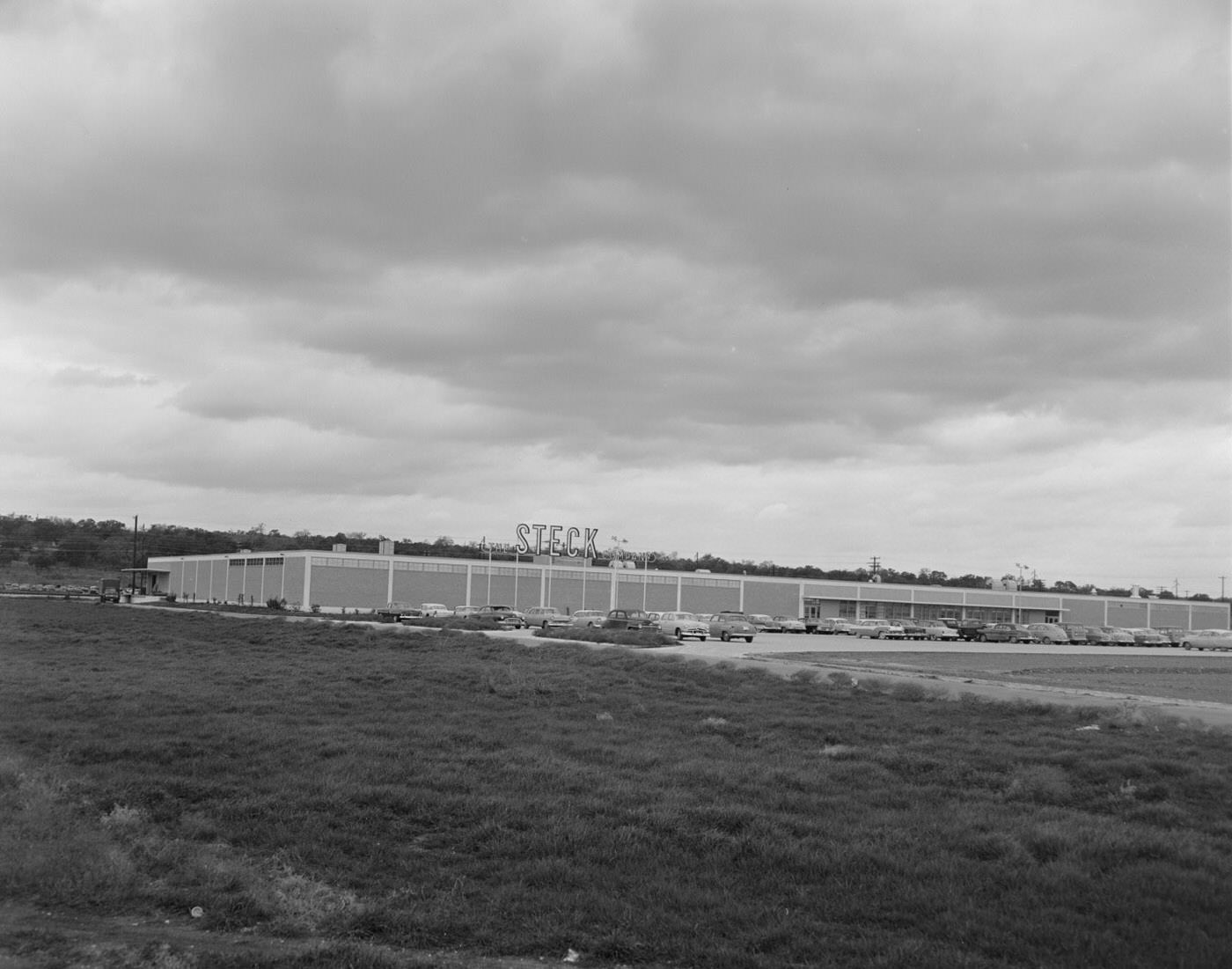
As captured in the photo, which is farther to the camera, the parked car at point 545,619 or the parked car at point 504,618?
the parked car at point 545,619

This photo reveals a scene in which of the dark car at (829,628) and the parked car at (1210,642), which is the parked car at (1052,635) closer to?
the parked car at (1210,642)

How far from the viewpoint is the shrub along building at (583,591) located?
3519 inches

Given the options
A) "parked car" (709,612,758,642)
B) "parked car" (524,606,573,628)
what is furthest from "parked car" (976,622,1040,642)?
"parked car" (524,606,573,628)

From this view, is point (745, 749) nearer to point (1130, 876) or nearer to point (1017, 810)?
point (1017, 810)

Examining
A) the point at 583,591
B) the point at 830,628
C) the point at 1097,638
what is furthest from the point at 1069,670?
the point at 583,591

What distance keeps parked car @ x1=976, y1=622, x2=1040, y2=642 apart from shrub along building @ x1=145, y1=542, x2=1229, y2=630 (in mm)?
22780

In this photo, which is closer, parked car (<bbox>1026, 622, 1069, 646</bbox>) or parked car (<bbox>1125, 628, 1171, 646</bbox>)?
parked car (<bbox>1026, 622, 1069, 646</bbox>)

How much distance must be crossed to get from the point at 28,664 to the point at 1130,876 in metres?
27.0

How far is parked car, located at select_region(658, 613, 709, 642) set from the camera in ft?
191

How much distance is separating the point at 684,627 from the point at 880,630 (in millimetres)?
24114

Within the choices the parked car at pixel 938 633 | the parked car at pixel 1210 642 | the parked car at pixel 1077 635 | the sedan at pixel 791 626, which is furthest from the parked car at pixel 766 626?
the parked car at pixel 1210 642

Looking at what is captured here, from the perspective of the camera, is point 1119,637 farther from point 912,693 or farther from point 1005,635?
point 912,693

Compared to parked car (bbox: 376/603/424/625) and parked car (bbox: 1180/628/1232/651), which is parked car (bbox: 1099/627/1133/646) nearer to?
parked car (bbox: 1180/628/1232/651)

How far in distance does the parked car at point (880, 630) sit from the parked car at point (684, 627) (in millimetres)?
20807
